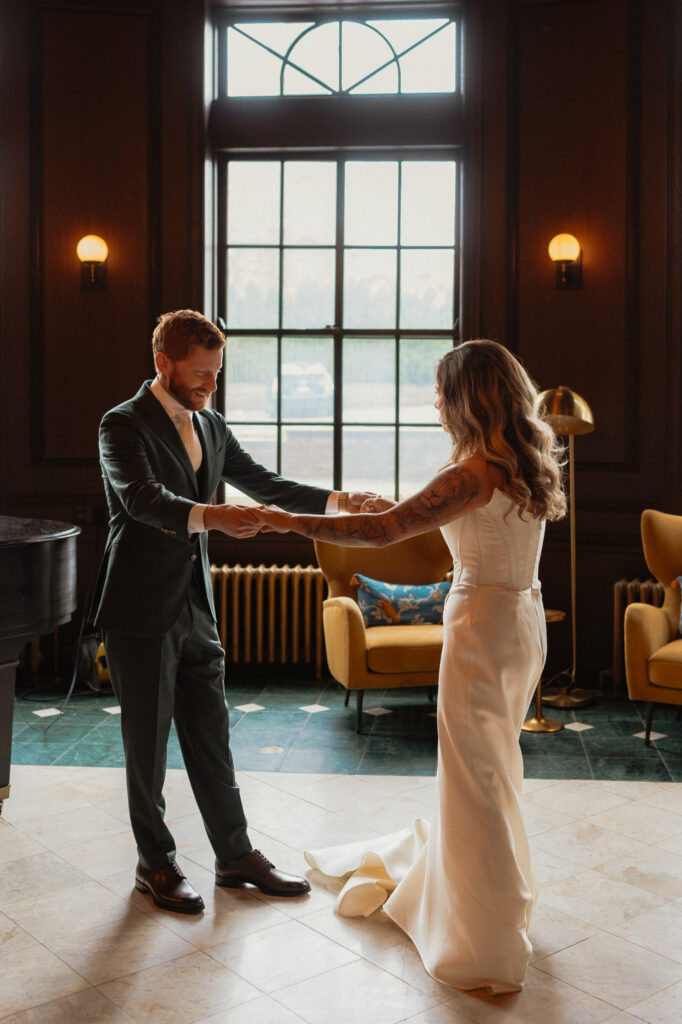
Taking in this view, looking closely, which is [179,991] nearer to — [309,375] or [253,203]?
[309,375]

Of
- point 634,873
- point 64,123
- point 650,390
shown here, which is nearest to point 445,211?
point 650,390

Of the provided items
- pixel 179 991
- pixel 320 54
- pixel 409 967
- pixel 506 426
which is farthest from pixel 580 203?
pixel 179 991

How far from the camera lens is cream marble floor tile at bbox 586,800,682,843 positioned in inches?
135

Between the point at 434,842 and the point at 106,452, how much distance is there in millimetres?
1331

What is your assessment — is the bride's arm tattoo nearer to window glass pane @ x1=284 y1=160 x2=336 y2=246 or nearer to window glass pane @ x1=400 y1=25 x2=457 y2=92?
window glass pane @ x1=284 y1=160 x2=336 y2=246

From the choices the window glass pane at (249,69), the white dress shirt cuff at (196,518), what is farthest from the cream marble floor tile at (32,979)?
the window glass pane at (249,69)

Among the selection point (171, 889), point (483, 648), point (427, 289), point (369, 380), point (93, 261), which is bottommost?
point (171, 889)

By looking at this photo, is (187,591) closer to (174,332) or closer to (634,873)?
(174,332)

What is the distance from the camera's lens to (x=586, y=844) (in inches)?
132

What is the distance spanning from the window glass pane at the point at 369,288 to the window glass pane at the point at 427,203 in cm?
19

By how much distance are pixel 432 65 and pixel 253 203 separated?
1324mm

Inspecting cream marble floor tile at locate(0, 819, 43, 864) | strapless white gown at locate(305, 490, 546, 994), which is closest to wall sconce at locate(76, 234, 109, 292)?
cream marble floor tile at locate(0, 819, 43, 864)

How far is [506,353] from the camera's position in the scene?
251cm

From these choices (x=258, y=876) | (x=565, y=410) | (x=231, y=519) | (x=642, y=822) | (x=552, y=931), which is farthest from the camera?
(x=565, y=410)
